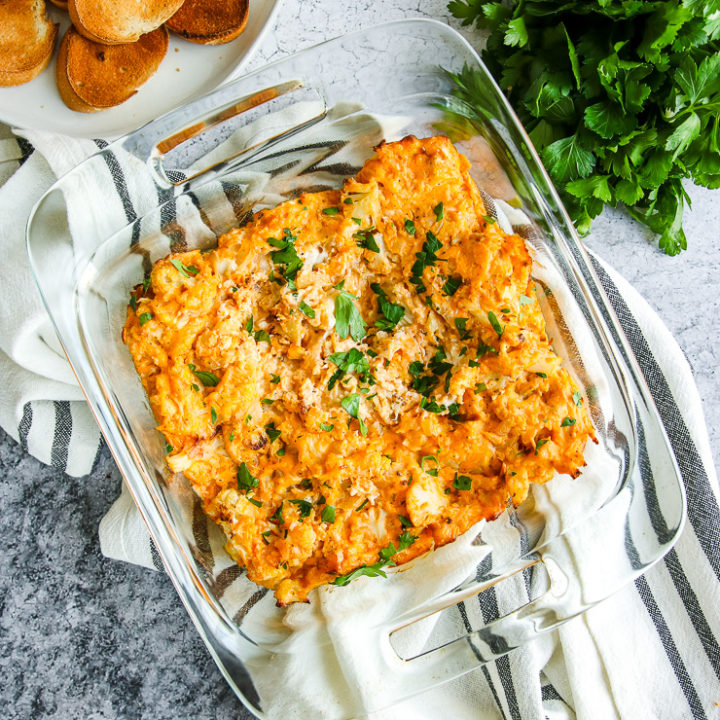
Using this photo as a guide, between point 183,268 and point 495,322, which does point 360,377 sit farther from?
point 183,268

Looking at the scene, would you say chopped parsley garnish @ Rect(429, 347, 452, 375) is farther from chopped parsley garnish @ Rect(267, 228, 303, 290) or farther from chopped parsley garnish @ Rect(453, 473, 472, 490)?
chopped parsley garnish @ Rect(267, 228, 303, 290)

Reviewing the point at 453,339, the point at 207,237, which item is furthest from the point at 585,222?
the point at 207,237

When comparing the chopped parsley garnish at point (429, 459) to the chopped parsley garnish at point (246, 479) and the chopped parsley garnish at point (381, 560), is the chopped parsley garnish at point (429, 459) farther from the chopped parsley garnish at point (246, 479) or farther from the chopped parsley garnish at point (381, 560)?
the chopped parsley garnish at point (246, 479)

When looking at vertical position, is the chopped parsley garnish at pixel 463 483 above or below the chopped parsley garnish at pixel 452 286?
below

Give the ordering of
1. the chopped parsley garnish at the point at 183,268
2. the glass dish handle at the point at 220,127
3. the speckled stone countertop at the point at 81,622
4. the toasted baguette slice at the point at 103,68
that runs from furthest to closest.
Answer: the speckled stone countertop at the point at 81,622
the toasted baguette slice at the point at 103,68
the glass dish handle at the point at 220,127
the chopped parsley garnish at the point at 183,268

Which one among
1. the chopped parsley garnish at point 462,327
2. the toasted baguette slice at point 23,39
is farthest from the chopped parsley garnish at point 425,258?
the toasted baguette slice at point 23,39

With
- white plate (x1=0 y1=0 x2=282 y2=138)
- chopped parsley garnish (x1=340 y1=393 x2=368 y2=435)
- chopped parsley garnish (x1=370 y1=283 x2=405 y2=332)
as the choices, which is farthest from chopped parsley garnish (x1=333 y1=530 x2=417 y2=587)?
white plate (x1=0 y1=0 x2=282 y2=138)

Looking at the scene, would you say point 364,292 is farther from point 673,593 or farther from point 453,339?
point 673,593
